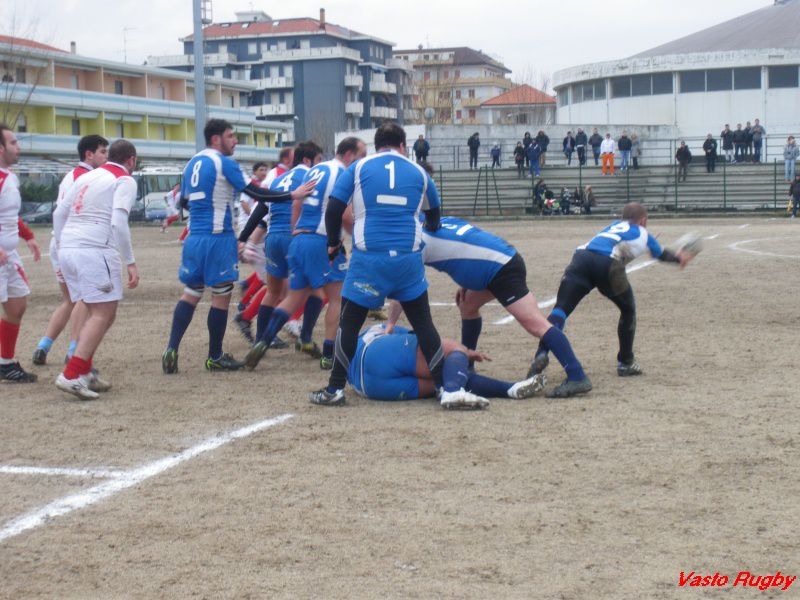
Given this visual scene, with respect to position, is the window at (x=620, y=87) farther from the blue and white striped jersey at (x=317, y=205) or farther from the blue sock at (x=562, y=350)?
the blue sock at (x=562, y=350)

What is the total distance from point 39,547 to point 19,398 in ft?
12.5

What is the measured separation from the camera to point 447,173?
47.3 m

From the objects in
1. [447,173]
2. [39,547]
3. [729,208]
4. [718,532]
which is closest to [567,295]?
[718,532]

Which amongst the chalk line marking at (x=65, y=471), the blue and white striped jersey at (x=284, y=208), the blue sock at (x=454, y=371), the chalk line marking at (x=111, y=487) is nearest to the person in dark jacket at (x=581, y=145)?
the blue and white striped jersey at (x=284, y=208)

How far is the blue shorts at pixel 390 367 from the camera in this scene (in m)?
8.04

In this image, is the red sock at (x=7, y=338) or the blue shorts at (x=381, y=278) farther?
the red sock at (x=7, y=338)

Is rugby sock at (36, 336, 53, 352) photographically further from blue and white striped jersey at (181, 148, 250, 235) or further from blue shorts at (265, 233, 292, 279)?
blue shorts at (265, 233, 292, 279)

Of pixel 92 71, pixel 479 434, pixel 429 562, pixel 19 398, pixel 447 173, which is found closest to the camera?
pixel 429 562

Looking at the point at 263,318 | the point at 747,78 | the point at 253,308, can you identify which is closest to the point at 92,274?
the point at 263,318

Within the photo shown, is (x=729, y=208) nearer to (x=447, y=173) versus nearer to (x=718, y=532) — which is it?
(x=447, y=173)

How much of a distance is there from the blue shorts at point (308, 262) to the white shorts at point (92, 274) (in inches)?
65.2

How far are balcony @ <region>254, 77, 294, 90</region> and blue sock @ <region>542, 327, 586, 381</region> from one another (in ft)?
364

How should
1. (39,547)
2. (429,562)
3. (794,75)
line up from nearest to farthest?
(429,562)
(39,547)
(794,75)

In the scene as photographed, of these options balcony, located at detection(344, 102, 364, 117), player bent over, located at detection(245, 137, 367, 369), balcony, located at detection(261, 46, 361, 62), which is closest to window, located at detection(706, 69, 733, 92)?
player bent over, located at detection(245, 137, 367, 369)
